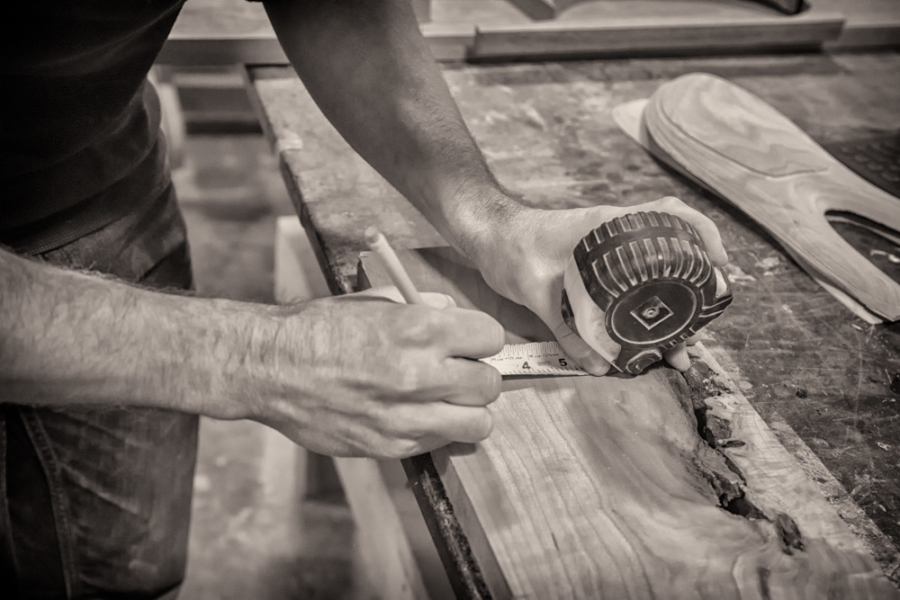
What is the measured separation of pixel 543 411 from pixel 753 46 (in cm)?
164

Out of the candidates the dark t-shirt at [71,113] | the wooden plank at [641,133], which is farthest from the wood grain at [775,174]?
the dark t-shirt at [71,113]

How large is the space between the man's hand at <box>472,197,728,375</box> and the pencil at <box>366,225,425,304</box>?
20 centimetres

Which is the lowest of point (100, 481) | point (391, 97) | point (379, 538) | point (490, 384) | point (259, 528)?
point (259, 528)

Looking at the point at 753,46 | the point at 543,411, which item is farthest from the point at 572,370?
the point at 753,46

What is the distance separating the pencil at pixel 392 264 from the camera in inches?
35.1

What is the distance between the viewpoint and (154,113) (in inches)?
62.6

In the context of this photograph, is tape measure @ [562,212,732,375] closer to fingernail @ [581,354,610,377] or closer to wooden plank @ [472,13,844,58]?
fingernail @ [581,354,610,377]

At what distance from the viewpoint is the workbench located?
3.75 feet

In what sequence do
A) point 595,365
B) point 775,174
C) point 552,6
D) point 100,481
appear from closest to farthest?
point 595,365
point 100,481
point 775,174
point 552,6

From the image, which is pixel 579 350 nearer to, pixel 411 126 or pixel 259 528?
pixel 411 126

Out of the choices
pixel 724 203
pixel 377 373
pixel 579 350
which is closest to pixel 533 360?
pixel 579 350

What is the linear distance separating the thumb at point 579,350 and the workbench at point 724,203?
0.87 feet

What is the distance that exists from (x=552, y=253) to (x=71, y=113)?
0.81 meters

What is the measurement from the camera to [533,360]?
3.87 ft
